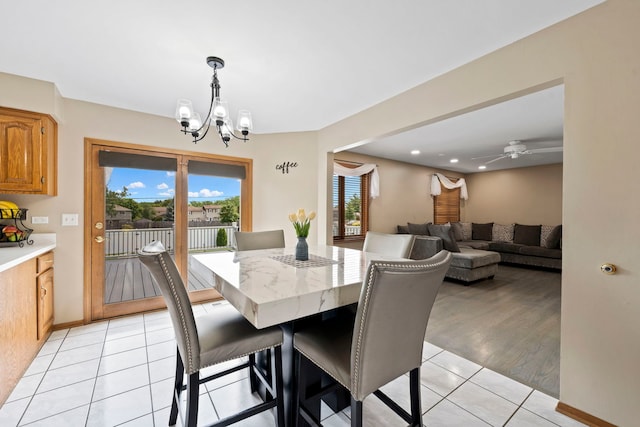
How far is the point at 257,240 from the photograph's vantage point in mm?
2691

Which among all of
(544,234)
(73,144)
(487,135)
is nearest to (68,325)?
(73,144)

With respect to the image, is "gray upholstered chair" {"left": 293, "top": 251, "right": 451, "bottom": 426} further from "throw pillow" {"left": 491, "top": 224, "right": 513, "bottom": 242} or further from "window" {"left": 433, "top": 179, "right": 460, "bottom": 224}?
"throw pillow" {"left": 491, "top": 224, "right": 513, "bottom": 242}

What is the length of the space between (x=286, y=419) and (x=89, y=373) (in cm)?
171

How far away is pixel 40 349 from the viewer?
7.71 ft

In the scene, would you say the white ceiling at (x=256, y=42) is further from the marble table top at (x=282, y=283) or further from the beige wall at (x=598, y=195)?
the marble table top at (x=282, y=283)

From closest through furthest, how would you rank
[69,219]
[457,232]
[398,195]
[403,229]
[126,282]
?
[69,219]
[126,282]
[403,229]
[398,195]
[457,232]

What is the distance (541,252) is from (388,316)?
20.3 feet

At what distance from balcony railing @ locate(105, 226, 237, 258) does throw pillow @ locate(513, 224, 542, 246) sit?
628cm

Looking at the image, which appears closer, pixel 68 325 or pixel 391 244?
pixel 391 244

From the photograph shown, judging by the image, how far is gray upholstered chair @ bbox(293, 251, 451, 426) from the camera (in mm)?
1033

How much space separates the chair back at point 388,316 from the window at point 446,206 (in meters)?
6.13

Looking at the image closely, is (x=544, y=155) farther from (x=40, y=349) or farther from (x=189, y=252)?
(x=40, y=349)

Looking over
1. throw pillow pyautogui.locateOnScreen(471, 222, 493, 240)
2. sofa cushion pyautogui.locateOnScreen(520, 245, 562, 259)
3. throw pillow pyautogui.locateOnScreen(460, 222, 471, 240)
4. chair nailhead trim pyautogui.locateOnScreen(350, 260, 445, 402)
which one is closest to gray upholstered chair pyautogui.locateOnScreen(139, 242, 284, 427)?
chair nailhead trim pyautogui.locateOnScreen(350, 260, 445, 402)

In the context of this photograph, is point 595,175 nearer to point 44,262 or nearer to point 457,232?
point 44,262
